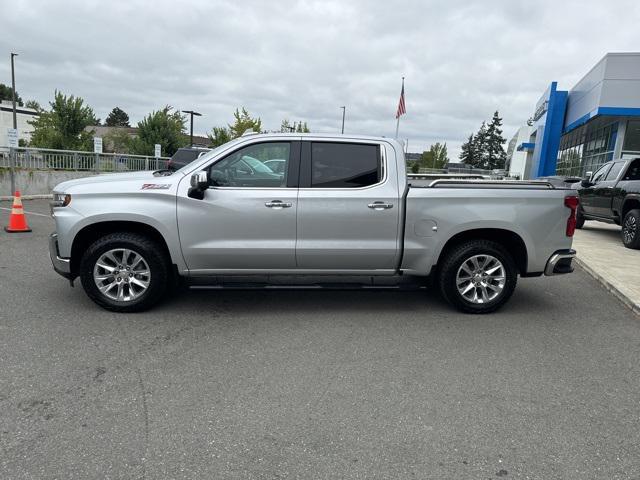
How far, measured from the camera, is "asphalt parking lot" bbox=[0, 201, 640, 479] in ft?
9.32

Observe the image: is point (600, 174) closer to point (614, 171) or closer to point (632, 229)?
point (614, 171)

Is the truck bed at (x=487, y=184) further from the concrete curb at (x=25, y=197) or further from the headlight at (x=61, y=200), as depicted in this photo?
the concrete curb at (x=25, y=197)

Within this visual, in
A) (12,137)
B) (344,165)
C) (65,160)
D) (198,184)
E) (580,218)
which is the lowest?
(580,218)

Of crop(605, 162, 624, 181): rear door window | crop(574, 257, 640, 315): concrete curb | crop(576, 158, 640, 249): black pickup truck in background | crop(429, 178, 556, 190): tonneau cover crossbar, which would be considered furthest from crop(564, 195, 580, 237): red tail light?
crop(605, 162, 624, 181): rear door window

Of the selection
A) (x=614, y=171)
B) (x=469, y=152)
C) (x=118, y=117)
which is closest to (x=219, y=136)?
(x=614, y=171)

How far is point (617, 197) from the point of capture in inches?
443

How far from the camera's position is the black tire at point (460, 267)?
5461 millimetres

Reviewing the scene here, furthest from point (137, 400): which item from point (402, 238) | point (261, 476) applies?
point (402, 238)

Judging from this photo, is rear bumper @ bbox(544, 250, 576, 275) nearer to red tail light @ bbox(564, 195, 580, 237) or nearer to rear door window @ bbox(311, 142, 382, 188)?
red tail light @ bbox(564, 195, 580, 237)

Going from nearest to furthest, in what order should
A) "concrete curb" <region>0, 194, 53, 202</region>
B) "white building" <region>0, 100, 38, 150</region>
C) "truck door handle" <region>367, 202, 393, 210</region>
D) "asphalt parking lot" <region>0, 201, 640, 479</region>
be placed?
"asphalt parking lot" <region>0, 201, 640, 479</region> → "truck door handle" <region>367, 202, 393, 210</region> → "concrete curb" <region>0, 194, 53, 202</region> → "white building" <region>0, 100, 38, 150</region>

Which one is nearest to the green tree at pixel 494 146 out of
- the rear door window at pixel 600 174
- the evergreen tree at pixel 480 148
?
the evergreen tree at pixel 480 148

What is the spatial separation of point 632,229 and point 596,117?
14209mm

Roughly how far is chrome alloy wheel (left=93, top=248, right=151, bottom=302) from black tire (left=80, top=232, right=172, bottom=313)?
0.11ft

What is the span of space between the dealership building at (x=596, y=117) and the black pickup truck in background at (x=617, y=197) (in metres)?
2.53
